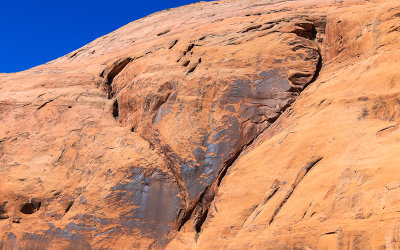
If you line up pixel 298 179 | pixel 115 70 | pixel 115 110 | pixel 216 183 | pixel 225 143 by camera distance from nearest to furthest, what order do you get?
pixel 298 179 < pixel 216 183 < pixel 225 143 < pixel 115 110 < pixel 115 70

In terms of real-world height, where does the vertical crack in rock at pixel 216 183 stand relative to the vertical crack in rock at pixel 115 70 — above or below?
below

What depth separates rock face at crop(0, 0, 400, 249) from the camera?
6.79m

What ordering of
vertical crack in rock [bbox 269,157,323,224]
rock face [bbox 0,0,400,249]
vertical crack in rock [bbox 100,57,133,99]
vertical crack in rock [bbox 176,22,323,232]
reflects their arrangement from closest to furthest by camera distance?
rock face [bbox 0,0,400,249] < vertical crack in rock [bbox 269,157,323,224] < vertical crack in rock [bbox 176,22,323,232] < vertical crack in rock [bbox 100,57,133,99]

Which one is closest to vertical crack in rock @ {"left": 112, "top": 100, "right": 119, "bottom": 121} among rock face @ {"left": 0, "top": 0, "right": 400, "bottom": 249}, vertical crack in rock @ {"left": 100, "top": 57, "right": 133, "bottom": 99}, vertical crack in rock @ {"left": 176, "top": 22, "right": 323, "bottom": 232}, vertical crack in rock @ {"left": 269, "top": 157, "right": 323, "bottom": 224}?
rock face @ {"left": 0, "top": 0, "right": 400, "bottom": 249}

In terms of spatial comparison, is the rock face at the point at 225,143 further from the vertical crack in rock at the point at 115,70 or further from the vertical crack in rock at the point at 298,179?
the vertical crack in rock at the point at 115,70

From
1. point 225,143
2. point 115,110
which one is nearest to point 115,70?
point 115,110

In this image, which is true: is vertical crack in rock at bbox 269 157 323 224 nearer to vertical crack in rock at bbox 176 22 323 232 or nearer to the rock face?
the rock face

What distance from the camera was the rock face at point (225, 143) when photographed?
6785 millimetres

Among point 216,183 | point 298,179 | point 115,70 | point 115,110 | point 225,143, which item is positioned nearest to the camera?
point 298,179

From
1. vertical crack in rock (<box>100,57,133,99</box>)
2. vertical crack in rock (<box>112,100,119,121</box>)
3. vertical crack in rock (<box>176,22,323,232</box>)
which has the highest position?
vertical crack in rock (<box>100,57,133,99</box>)

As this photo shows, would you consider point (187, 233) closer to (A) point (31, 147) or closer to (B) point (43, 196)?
(B) point (43, 196)

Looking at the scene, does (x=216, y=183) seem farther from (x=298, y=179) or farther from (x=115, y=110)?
(x=115, y=110)

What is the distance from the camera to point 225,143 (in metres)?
9.55

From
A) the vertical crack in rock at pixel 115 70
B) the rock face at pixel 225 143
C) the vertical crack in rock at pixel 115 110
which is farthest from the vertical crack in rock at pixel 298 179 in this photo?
the vertical crack in rock at pixel 115 70
